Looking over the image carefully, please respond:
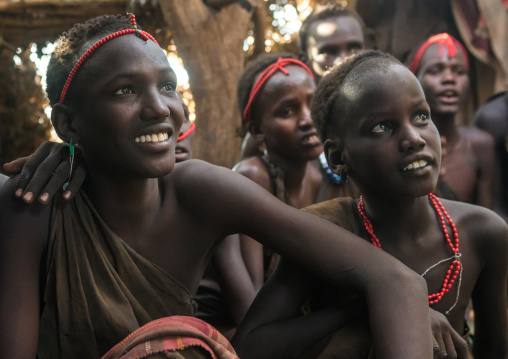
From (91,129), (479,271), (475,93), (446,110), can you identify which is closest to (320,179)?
(446,110)

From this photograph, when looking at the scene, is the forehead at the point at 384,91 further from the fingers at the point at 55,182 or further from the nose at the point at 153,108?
the fingers at the point at 55,182

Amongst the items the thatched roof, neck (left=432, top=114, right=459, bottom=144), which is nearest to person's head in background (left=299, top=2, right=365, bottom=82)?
neck (left=432, top=114, right=459, bottom=144)

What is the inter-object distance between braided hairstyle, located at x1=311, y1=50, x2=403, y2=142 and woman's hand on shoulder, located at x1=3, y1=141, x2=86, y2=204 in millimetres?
819

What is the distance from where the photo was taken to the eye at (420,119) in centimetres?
197

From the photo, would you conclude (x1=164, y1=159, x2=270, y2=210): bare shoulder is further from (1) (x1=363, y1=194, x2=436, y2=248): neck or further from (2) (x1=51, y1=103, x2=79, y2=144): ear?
(1) (x1=363, y1=194, x2=436, y2=248): neck

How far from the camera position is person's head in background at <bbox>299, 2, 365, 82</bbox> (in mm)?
3869

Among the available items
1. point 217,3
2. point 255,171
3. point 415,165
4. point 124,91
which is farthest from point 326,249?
point 217,3

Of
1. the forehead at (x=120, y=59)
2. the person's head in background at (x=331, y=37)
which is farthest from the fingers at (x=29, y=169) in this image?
the person's head in background at (x=331, y=37)

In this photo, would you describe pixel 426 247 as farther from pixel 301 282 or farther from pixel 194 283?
pixel 194 283

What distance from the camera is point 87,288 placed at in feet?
5.95

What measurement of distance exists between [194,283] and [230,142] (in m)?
2.35

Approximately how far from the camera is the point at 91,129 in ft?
6.07

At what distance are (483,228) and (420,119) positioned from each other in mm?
415

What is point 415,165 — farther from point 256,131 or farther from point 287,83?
point 256,131
